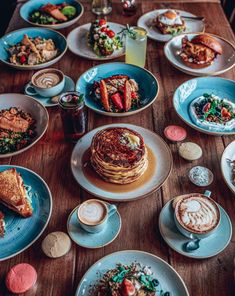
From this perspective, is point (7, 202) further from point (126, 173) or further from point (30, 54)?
point (30, 54)

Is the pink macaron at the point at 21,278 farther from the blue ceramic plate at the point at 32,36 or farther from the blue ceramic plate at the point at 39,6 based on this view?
the blue ceramic plate at the point at 39,6

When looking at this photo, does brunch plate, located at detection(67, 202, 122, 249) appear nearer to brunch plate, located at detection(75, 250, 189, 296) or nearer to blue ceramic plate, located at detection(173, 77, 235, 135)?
brunch plate, located at detection(75, 250, 189, 296)

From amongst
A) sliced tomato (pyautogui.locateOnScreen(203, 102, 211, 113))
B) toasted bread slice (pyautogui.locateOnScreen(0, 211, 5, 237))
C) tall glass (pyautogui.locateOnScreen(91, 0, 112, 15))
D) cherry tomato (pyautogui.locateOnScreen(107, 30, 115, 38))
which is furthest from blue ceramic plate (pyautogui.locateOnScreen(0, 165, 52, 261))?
tall glass (pyautogui.locateOnScreen(91, 0, 112, 15))

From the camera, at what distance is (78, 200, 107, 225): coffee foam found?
4.34 ft

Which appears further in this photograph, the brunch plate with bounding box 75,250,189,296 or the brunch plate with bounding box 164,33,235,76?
the brunch plate with bounding box 164,33,235,76

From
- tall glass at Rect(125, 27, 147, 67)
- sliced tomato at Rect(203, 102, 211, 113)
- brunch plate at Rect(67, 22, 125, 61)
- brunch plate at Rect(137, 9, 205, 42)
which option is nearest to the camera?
sliced tomato at Rect(203, 102, 211, 113)

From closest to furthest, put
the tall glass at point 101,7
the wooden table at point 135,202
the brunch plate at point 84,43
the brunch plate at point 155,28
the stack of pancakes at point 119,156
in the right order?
the wooden table at point 135,202 → the stack of pancakes at point 119,156 → the brunch plate at point 84,43 → the brunch plate at point 155,28 → the tall glass at point 101,7

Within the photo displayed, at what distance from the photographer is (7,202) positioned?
1.41 meters

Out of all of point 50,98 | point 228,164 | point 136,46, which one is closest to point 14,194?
point 50,98

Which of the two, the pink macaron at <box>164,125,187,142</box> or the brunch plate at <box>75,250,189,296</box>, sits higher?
the pink macaron at <box>164,125,187,142</box>

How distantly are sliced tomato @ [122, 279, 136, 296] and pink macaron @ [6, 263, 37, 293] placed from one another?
0.34 m

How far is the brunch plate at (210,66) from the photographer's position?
2.13 metres

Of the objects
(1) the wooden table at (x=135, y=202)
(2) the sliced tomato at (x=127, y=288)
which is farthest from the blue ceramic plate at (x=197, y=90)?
(2) the sliced tomato at (x=127, y=288)

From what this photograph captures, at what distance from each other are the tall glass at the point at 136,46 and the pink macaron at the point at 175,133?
596mm
